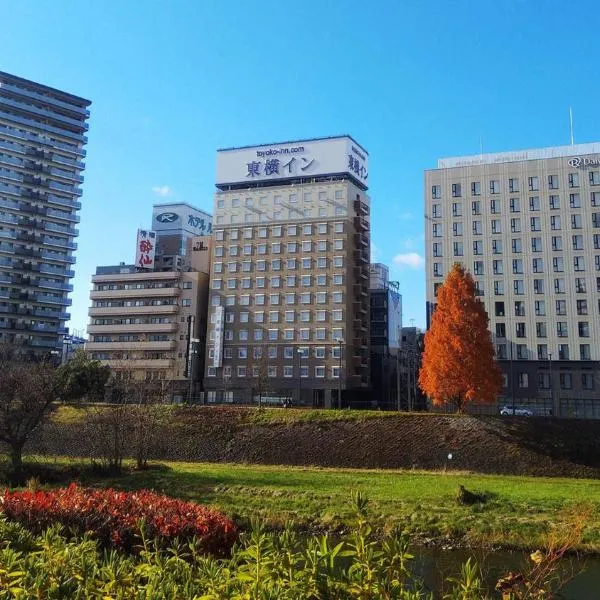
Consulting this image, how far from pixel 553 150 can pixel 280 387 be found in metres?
51.3

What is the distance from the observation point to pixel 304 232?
9250cm

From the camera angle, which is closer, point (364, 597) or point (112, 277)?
point (364, 597)

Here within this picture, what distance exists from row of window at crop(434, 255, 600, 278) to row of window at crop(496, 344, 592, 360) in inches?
305

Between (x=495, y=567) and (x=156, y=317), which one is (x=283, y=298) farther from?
(x=495, y=567)

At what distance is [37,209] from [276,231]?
4850 cm

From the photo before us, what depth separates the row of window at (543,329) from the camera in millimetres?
76750

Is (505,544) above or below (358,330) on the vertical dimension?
below

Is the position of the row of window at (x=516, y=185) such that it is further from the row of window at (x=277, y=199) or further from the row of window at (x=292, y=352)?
the row of window at (x=292, y=352)

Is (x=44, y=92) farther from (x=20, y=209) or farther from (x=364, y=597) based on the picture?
(x=364, y=597)

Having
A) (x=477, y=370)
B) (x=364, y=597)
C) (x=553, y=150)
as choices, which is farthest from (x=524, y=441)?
(x=553, y=150)

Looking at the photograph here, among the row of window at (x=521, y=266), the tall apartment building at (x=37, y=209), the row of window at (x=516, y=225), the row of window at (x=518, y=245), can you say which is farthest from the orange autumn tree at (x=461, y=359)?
the tall apartment building at (x=37, y=209)

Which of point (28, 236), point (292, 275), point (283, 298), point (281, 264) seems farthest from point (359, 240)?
point (28, 236)

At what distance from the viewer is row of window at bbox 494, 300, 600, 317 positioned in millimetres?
77375

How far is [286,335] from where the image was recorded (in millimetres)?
89625
